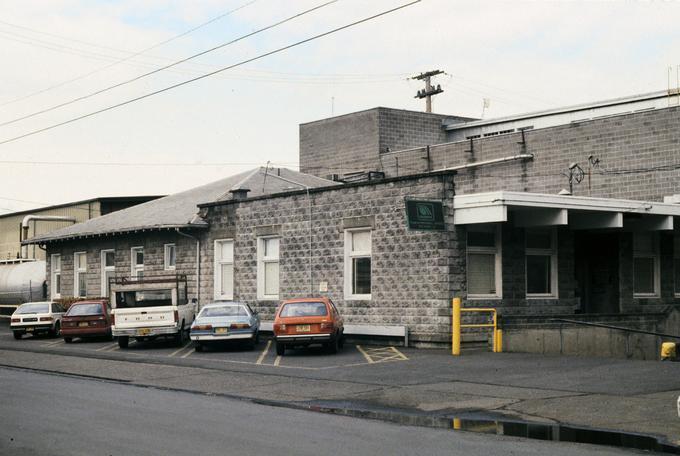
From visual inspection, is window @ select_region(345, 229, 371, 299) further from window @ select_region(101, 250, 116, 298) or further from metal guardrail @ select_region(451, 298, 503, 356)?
window @ select_region(101, 250, 116, 298)

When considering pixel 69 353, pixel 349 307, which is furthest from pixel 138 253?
pixel 349 307

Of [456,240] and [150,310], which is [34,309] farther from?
[456,240]

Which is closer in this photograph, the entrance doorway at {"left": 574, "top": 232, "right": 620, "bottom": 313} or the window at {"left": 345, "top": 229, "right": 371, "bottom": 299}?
the window at {"left": 345, "top": 229, "right": 371, "bottom": 299}

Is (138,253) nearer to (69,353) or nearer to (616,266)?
(69,353)

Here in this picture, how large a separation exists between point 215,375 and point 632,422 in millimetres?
10376

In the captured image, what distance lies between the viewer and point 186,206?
37656 mm

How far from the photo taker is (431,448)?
35.8ft

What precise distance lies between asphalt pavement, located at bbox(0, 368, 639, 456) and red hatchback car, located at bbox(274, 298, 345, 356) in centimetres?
844

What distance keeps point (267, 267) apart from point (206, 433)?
20.2 m

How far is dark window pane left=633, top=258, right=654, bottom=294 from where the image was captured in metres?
30.1

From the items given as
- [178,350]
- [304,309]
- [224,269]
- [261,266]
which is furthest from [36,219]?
[304,309]

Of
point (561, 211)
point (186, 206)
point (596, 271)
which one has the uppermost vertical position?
point (186, 206)

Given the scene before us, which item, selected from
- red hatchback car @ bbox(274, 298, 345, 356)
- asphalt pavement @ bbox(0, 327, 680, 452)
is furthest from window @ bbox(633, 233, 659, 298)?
red hatchback car @ bbox(274, 298, 345, 356)

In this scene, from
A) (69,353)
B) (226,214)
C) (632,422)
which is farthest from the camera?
(226,214)
